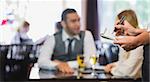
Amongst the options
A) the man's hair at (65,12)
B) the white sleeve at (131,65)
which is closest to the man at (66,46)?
the man's hair at (65,12)

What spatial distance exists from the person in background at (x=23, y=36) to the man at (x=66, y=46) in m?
0.15

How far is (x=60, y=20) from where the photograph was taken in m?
2.65

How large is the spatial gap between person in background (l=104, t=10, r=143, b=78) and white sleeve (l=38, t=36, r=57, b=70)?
1.60 feet

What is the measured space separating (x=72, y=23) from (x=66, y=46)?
0.64ft

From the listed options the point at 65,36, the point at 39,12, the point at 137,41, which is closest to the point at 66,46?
the point at 65,36

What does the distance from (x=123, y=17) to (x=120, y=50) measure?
0.89 feet

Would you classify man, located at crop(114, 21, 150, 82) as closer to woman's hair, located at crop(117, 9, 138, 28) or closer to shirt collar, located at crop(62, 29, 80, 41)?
woman's hair, located at crop(117, 9, 138, 28)

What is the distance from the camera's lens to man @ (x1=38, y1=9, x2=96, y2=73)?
8.69 ft

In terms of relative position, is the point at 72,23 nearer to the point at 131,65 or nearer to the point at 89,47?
the point at 89,47

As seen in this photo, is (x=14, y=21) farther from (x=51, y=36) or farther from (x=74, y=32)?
(x=74, y=32)

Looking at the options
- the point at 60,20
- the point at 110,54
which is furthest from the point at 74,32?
the point at 110,54

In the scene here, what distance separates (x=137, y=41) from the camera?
263 cm

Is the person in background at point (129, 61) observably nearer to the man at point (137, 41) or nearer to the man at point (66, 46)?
the man at point (137, 41)

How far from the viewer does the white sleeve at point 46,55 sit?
8.72 ft
